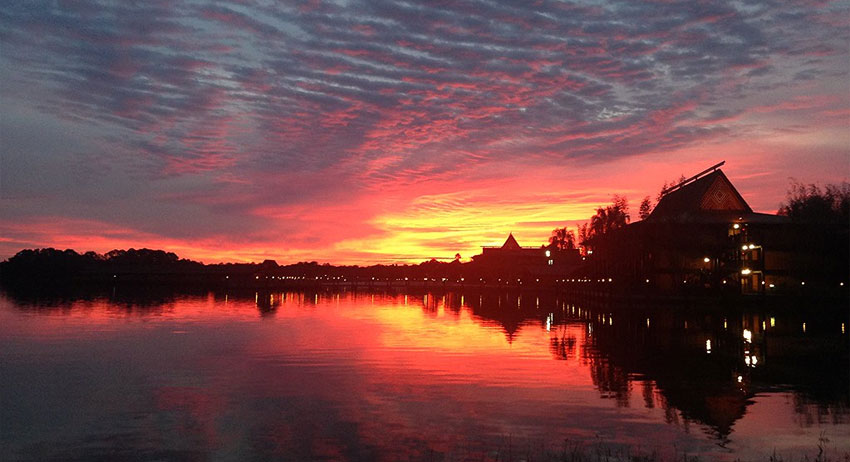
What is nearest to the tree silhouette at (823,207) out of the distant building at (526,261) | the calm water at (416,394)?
the calm water at (416,394)

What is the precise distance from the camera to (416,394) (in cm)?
2075

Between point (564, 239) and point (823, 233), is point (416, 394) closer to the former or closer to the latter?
point (823, 233)

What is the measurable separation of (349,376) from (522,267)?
15705cm

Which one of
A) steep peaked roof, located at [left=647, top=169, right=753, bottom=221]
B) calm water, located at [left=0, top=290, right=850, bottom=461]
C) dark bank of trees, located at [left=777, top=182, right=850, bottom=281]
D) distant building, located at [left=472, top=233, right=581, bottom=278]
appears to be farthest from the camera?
distant building, located at [left=472, top=233, right=581, bottom=278]

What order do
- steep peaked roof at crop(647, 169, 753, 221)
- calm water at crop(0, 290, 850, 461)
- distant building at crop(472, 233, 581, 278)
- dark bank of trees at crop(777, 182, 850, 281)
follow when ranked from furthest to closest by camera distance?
1. distant building at crop(472, 233, 581, 278)
2. steep peaked roof at crop(647, 169, 753, 221)
3. dark bank of trees at crop(777, 182, 850, 281)
4. calm water at crop(0, 290, 850, 461)

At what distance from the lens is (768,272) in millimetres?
80812

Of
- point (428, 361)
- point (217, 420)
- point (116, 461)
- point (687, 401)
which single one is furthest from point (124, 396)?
point (687, 401)

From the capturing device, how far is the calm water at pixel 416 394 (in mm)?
14883

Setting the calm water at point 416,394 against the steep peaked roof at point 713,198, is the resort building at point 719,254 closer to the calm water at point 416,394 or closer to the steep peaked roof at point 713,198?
the steep peaked roof at point 713,198

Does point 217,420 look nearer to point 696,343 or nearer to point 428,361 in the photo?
point 428,361

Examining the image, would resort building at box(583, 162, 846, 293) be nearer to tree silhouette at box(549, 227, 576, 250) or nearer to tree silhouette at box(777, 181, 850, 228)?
tree silhouette at box(777, 181, 850, 228)

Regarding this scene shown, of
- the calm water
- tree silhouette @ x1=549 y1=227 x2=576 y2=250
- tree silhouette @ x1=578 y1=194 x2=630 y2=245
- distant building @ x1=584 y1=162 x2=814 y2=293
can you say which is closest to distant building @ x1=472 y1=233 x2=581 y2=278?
tree silhouette @ x1=549 y1=227 x2=576 y2=250

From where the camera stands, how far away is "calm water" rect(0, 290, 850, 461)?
48.8 feet

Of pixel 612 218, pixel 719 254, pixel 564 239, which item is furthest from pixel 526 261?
pixel 719 254
